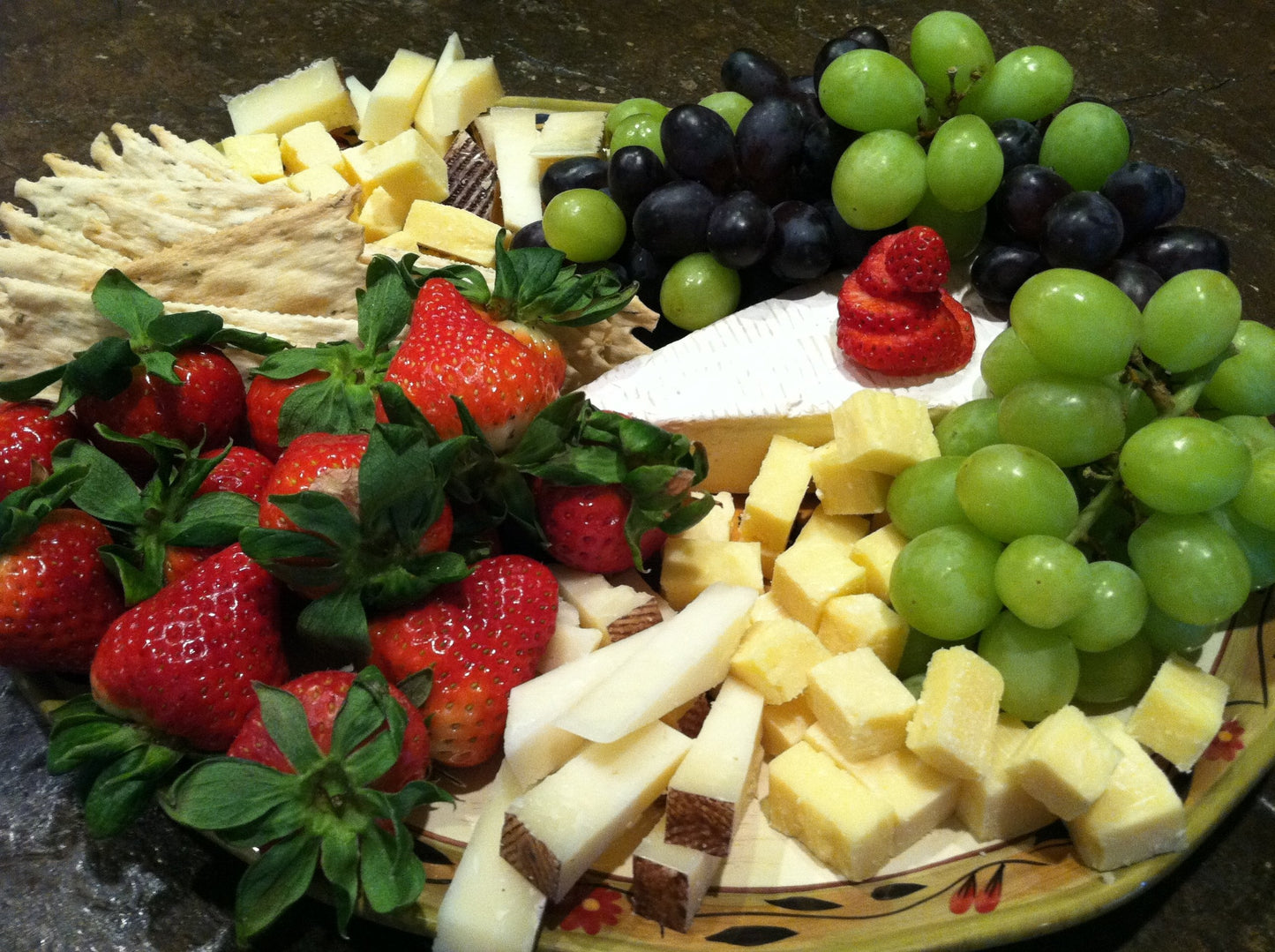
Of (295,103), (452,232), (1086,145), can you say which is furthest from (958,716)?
(295,103)

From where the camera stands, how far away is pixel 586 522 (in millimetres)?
935

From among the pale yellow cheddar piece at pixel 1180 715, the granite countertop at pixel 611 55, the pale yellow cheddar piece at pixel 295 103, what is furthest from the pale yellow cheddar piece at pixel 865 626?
the pale yellow cheddar piece at pixel 295 103

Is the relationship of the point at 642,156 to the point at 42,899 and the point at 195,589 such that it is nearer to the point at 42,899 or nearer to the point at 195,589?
the point at 195,589

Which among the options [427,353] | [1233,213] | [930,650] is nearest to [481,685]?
[427,353]

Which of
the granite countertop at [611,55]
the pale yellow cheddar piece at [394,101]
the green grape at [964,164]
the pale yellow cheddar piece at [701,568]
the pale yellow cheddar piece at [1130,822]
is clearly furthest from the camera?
the granite countertop at [611,55]

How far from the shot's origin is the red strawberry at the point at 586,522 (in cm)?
93

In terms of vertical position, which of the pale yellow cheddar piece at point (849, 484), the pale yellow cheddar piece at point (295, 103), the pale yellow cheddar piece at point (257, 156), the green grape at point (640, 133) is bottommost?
the pale yellow cheddar piece at point (849, 484)

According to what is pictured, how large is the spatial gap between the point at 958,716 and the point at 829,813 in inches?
5.5

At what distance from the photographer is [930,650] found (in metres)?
1.00

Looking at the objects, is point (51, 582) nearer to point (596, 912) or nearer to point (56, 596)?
point (56, 596)

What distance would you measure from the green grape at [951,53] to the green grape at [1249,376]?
0.46m

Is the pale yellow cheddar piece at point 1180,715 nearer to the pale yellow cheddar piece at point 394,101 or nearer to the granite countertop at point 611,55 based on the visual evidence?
the granite countertop at point 611,55

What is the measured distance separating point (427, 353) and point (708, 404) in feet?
1.20

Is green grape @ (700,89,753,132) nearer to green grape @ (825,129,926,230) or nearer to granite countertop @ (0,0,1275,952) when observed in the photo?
green grape @ (825,129,926,230)
